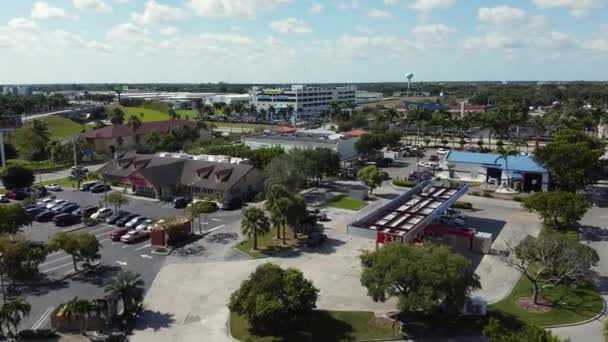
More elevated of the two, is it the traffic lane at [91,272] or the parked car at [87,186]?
the parked car at [87,186]

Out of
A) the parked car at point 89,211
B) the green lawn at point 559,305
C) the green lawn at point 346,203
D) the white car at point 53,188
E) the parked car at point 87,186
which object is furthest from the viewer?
the white car at point 53,188

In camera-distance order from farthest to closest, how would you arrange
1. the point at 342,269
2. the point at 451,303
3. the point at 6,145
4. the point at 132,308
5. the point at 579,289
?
1. the point at 6,145
2. the point at 342,269
3. the point at 579,289
4. the point at 132,308
5. the point at 451,303

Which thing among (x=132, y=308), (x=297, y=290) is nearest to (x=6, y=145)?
(x=132, y=308)

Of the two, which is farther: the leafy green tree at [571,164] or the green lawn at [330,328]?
the leafy green tree at [571,164]

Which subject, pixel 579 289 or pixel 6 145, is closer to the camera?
pixel 579 289

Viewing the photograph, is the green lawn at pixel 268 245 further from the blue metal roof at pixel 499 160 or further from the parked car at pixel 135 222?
the blue metal roof at pixel 499 160

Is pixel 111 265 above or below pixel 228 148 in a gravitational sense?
below

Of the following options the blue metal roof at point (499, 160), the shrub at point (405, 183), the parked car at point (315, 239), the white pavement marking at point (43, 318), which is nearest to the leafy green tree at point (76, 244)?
the white pavement marking at point (43, 318)

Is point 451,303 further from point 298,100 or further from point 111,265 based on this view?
point 298,100
